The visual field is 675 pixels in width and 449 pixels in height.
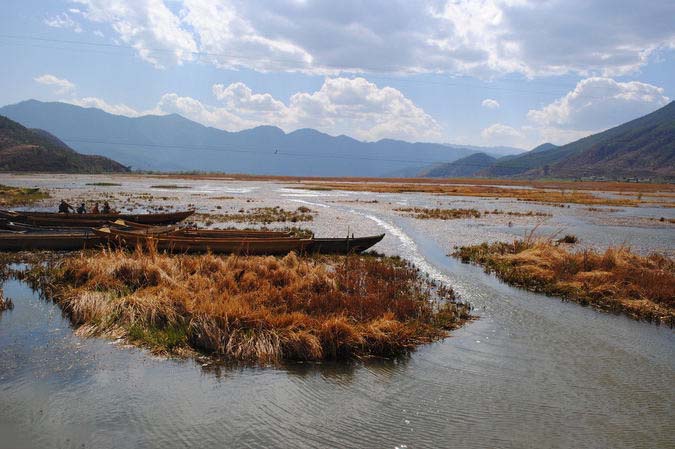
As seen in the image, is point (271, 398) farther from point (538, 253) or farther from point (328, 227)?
point (328, 227)

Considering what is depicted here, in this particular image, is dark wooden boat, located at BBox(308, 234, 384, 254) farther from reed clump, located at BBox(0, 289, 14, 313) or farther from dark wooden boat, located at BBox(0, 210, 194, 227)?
dark wooden boat, located at BBox(0, 210, 194, 227)

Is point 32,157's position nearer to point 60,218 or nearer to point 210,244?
point 60,218

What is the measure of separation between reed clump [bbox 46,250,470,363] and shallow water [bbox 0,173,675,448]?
1.88 feet

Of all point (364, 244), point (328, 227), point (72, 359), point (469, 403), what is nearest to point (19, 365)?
point (72, 359)

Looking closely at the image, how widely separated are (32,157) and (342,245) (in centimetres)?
16662

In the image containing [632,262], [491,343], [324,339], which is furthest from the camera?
[632,262]

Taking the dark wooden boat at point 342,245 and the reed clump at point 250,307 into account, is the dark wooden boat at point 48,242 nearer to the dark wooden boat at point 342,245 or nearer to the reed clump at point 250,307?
the reed clump at point 250,307

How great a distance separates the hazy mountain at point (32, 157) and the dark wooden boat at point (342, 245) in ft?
506

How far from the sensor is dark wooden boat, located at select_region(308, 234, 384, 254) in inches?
967

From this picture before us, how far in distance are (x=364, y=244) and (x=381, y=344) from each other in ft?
43.3

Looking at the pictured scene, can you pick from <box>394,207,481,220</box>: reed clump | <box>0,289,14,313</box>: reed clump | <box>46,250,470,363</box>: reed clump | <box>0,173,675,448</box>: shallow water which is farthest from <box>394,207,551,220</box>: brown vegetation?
<box>0,289,14,313</box>: reed clump

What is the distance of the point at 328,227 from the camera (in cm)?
3678

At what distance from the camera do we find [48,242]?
78.1 ft

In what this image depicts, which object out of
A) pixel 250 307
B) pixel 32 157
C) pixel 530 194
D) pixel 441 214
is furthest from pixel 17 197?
pixel 32 157
